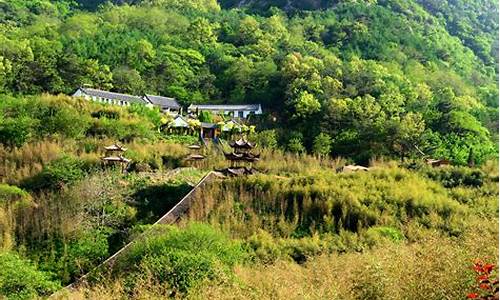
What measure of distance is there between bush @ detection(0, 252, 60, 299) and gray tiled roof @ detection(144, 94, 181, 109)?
2107cm

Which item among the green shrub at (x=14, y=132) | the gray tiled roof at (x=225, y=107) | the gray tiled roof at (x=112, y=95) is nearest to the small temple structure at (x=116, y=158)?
the green shrub at (x=14, y=132)

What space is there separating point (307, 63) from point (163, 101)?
332 inches

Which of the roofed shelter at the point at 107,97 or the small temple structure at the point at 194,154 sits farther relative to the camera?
the roofed shelter at the point at 107,97

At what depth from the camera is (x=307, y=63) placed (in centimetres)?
3269

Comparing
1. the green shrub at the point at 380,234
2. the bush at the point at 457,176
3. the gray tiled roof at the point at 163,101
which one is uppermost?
the gray tiled roof at the point at 163,101

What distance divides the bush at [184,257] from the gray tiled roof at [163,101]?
64.9 ft

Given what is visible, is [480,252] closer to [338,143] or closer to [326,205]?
[326,205]

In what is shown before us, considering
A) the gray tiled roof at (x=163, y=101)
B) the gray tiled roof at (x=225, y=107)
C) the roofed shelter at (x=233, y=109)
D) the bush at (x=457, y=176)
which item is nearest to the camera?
the bush at (x=457, y=176)

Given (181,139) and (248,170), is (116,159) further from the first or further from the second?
(181,139)

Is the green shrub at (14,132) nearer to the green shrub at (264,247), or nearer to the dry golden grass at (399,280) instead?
the green shrub at (264,247)

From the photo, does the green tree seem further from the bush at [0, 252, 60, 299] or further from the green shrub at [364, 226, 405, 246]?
the bush at [0, 252, 60, 299]

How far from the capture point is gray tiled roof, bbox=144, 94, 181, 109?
1221 inches

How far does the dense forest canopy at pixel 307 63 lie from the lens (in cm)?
2606

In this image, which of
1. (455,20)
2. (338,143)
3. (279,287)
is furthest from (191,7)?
(279,287)
